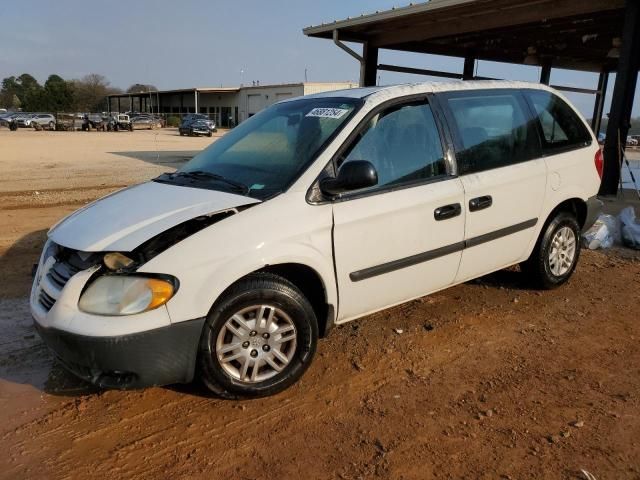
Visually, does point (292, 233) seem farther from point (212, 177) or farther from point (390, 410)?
point (390, 410)

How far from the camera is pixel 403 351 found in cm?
381

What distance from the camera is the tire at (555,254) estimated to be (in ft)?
15.6

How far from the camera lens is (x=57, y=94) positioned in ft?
219

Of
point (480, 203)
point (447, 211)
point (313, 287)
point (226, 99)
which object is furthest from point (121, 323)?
point (226, 99)

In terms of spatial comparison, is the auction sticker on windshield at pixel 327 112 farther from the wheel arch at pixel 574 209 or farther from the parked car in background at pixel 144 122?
the parked car in background at pixel 144 122

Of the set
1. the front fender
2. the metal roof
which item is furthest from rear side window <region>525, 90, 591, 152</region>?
the metal roof

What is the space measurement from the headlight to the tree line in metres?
69.9

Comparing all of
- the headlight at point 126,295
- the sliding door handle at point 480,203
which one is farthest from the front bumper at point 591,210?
the headlight at point 126,295

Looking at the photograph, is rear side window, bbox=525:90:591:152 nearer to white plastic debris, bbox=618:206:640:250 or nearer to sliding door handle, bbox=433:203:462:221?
sliding door handle, bbox=433:203:462:221

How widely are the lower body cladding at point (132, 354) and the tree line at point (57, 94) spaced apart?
69.8 m

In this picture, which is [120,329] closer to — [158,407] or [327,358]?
[158,407]

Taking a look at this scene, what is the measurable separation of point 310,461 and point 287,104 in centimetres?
266

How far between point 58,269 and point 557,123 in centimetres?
413

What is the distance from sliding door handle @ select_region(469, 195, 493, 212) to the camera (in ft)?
12.9
